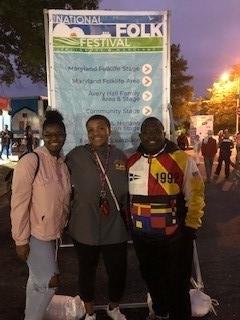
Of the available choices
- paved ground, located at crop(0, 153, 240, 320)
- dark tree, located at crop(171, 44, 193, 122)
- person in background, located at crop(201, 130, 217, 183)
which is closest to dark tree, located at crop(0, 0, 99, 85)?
person in background, located at crop(201, 130, 217, 183)

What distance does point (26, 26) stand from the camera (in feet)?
59.3

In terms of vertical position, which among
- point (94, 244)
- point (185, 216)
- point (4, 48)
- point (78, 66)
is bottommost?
point (94, 244)

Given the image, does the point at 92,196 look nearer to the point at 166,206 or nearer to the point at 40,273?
the point at 166,206

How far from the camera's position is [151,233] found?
167 inches

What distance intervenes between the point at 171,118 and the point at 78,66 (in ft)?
4.08

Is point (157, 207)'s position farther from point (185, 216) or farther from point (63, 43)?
point (63, 43)

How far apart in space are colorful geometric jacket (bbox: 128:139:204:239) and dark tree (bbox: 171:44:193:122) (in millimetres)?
72219

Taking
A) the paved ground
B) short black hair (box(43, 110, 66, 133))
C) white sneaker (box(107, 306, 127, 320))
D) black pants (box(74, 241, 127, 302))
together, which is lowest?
the paved ground

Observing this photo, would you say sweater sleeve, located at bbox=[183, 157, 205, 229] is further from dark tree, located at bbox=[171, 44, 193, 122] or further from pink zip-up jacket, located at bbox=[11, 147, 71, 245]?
dark tree, located at bbox=[171, 44, 193, 122]

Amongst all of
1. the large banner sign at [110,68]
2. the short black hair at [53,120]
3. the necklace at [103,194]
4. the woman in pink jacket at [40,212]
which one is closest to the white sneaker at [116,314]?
the woman in pink jacket at [40,212]

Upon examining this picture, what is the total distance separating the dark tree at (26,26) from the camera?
16.9 metres

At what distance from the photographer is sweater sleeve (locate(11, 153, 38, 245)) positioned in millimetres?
3885

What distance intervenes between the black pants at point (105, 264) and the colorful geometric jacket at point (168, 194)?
415 millimetres

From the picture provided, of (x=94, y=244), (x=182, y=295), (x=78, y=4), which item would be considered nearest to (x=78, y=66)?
(x=94, y=244)
